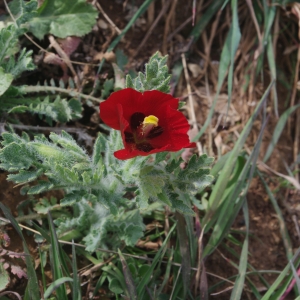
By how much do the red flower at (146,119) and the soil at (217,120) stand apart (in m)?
0.84

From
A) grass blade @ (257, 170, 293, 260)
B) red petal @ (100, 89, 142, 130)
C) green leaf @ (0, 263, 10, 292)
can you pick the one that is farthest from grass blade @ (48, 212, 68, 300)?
grass blade @ (257, 170, 293, 260)

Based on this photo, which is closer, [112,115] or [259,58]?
[112,115]

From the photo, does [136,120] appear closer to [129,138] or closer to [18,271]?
[129,138]

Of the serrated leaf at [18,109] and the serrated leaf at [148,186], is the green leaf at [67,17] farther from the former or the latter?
the serrated leaf at [148,186]

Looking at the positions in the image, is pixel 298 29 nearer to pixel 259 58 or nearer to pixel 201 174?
pixel 259 58

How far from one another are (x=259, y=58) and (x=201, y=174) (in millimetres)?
1447

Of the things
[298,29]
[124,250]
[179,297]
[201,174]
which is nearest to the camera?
[201,174]

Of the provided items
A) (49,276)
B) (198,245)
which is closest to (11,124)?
(49,276)

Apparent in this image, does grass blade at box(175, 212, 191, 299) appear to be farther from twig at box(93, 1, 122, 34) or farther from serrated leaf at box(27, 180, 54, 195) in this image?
twig at box(93, 1, 122, 34)

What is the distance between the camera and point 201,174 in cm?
179

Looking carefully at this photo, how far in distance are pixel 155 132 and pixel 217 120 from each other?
1.23m

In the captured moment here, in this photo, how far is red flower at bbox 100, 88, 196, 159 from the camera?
5.23 feet

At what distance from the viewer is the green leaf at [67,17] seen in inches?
103

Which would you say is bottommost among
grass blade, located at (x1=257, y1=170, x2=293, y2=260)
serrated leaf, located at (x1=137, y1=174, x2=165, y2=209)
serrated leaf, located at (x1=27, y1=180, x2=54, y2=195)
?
grass blade, located at (x1=257, y1=170, x2=293, y2=260)
